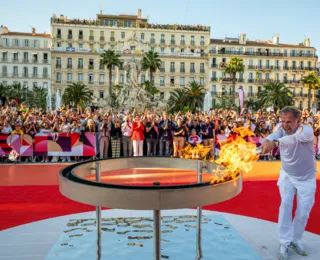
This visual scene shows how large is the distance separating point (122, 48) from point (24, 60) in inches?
830

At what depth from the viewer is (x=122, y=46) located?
252 ft

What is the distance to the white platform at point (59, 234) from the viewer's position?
4.54 meters

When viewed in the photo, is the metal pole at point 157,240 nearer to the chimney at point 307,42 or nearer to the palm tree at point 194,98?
the palm tree at point 194,98

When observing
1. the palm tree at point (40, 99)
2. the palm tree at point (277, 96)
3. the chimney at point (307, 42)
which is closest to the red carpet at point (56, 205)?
Result: the palm tree at point (277, 96)

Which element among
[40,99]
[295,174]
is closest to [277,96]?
[40,99]

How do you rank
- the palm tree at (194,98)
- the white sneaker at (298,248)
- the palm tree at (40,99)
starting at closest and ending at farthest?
the white sneaker at (298,248)
the palm tree at (194,98)
the palm tree at (40,99)

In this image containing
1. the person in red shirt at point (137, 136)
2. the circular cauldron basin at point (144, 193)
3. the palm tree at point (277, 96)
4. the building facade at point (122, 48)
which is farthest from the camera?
the building facade at point (122, 48)

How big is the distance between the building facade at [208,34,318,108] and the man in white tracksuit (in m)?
74.7

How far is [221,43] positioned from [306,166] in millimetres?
80112

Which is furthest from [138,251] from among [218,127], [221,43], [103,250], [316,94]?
[316,94]

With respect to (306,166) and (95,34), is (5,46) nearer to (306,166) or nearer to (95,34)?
(95,34)

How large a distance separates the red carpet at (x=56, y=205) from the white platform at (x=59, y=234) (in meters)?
0.42

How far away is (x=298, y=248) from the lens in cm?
453

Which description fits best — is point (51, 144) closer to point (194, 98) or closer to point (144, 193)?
point (144, 193)
